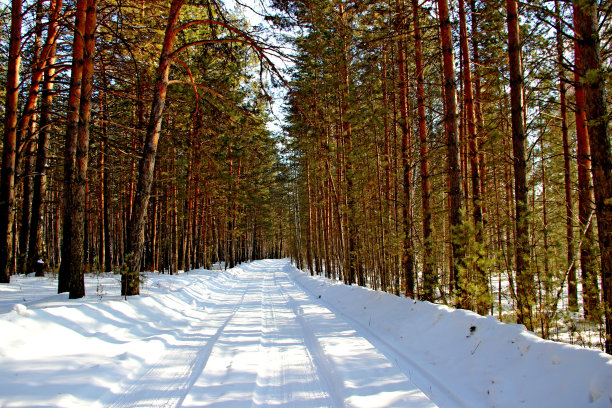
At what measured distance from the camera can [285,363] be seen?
445 cm

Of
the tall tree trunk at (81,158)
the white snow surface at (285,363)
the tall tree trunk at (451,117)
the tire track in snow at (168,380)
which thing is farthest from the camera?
the tall tree trunk at (81,158)

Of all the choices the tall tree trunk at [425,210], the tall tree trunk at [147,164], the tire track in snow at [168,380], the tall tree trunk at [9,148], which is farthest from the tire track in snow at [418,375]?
the tall tree trunk at [9,148]

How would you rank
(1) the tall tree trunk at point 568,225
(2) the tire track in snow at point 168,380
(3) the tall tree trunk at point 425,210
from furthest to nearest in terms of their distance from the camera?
1. (3) the tall tree trunk at point 425,210
2. (1) the tall tree trunk at point 568,225
3. (2) the tire track in snow at point 168,380

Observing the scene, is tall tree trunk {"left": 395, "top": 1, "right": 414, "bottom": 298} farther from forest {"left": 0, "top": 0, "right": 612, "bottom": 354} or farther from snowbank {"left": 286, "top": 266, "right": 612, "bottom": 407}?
snowbank {"left": 286, "top": 266, "right": 612, "bottom": 407}

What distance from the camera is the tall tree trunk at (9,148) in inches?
355

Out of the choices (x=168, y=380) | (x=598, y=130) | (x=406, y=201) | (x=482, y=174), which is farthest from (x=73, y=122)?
(x=482, y=174)

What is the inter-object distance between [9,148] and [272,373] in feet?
33.7

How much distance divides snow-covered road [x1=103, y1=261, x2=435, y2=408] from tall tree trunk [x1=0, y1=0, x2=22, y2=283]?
6727 millimetres

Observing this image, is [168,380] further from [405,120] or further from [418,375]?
[405,120]

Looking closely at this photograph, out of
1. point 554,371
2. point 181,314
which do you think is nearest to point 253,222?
point 181,314

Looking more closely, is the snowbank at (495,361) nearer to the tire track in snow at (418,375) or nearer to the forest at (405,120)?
the tire track in snow at (418,375)

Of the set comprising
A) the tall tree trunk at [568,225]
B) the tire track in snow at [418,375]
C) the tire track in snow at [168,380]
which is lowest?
the tire track in snow at [418,375]

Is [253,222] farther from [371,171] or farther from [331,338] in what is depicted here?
[331,338]

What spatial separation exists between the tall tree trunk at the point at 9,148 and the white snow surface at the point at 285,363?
3.45 m
